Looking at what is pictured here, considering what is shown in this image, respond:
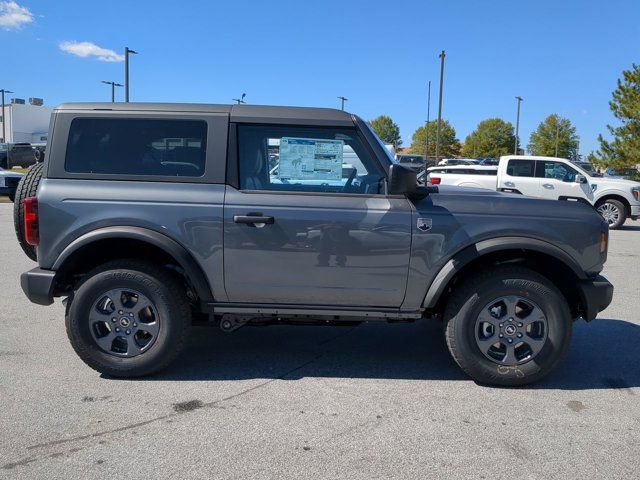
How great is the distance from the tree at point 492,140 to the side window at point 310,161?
78024 mm

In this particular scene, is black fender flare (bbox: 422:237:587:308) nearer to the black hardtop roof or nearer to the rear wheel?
the black hardtop roof

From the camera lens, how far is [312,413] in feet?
11.8

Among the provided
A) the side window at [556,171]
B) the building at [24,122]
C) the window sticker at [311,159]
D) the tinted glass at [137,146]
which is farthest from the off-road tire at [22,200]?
the building at [24,122]

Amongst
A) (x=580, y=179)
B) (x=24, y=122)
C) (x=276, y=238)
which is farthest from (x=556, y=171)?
(x=24, y=122)

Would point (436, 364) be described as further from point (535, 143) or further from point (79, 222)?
point (535, 143)

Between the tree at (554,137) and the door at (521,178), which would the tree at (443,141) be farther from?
the door at (521,178)

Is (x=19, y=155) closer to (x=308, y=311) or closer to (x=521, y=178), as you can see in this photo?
(x=521, y=178)

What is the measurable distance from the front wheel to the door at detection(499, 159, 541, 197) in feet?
37.7

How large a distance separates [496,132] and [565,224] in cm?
8011

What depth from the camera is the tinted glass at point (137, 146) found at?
405 centimetres

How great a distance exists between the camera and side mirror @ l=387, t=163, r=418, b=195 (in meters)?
3.79

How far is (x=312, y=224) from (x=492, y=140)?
80023 millimetres

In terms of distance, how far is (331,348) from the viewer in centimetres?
494

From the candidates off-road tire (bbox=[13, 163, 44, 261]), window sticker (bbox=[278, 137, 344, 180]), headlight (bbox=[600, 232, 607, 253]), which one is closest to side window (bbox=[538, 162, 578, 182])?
headlight (bbox=[600, 232, 607, 253])
